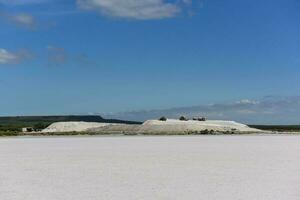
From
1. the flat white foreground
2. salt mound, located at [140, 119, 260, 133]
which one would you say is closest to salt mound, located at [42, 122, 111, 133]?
salt mound, located at [140, 119, 260, 133]

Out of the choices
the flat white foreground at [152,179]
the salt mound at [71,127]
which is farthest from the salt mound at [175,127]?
the flat white foreground at [152,179]

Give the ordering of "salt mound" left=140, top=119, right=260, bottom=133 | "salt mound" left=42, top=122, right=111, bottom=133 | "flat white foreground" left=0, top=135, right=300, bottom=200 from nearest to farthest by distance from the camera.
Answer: "flat white foreground" left=0, top=135, right=300, bottom=200
"salt mound" left=140, top=119, right=260, bottom=133
"salt mound" left=42, top=122, right=111, bottom=133

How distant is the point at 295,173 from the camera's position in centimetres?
1797

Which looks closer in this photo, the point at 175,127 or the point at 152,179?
the point at 152,179

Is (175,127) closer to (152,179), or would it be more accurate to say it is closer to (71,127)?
(71,127)

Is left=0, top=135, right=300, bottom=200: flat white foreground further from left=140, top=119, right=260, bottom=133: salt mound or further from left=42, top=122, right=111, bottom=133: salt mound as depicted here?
left=42, top=122, right=111, bottom=133: salt mound

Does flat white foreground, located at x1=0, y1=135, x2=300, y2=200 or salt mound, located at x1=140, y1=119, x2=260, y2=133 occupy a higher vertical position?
salt mound, located at x1=140, y1=119, x2=260, y2=133

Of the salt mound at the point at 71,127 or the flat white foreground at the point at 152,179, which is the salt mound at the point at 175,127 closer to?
the salt mound at the point at 71,127

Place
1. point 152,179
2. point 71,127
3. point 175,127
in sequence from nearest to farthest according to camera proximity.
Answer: point 152,179 < point 175,127 < point 71,127

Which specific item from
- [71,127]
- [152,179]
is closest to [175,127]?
[71,127]

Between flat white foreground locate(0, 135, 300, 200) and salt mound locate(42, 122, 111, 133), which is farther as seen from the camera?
salt mound locate(42, 122, 111, 133)

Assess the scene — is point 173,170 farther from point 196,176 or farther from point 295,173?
point 295,173

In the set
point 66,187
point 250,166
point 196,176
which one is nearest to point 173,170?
point 196,176

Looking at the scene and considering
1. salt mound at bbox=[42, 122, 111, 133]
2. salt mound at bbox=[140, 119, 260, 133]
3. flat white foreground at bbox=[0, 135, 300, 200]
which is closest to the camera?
flat white foreground at bbox=[0, 135, 300, 200]
